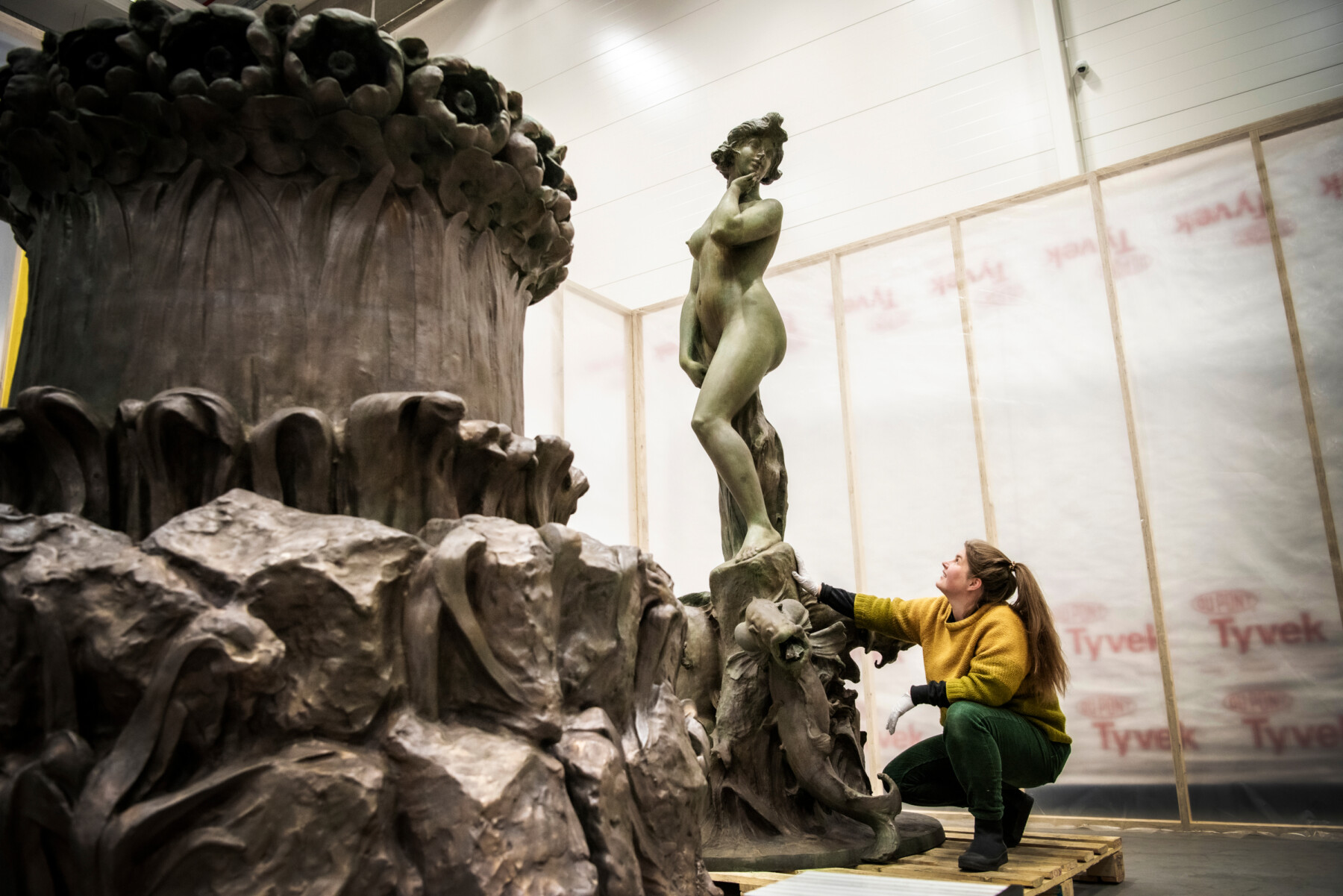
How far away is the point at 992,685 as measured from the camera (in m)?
2.93

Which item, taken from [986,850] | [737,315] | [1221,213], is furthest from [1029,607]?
[1221,213]

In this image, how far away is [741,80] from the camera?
18.0ft

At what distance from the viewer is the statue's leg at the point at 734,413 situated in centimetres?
362

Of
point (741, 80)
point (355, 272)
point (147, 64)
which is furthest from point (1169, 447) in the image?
point (147, 64)

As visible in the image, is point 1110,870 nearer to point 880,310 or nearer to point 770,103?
point 880,310

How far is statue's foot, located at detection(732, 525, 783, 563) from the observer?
3.48 m

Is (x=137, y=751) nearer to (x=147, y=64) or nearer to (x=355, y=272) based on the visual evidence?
(x=355, y=272)

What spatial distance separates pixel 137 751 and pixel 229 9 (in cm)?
121

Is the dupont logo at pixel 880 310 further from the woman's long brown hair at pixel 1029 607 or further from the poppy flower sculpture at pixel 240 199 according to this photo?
the poppy flower sculpture at pixel 240 199

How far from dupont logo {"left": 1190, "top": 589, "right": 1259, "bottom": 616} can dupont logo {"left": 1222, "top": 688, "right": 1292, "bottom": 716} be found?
32 cm

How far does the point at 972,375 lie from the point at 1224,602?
1.48 metres

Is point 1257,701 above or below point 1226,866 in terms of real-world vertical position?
above

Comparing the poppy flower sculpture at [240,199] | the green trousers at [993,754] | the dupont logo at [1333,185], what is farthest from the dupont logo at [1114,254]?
the poppy flower sculpture at [240,199]

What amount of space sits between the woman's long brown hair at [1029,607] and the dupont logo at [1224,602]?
53.7 inches
